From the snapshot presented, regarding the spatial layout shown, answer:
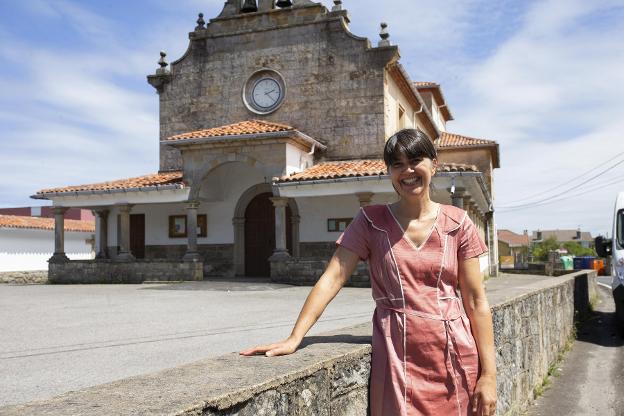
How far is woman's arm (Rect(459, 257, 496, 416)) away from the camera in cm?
256

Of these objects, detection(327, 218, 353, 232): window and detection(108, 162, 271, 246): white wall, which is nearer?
detection(327, 218, 353, 232): window

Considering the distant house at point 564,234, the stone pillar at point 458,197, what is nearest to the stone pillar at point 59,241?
the stone pillar at point 458,197

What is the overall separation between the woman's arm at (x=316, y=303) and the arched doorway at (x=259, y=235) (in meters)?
17.3

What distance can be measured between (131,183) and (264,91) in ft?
18.0

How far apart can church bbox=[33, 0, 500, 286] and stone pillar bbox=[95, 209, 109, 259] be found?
4cm

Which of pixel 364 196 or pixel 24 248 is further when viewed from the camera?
pixel 24 248

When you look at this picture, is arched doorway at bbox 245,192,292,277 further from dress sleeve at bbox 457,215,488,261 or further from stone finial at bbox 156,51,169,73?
dress sleeve at bbox 457,215,488,261

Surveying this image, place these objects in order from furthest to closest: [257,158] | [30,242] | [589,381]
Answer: [30,242]
[257,158]
[589,381]

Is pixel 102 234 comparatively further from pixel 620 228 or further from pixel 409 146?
pixel 409 146

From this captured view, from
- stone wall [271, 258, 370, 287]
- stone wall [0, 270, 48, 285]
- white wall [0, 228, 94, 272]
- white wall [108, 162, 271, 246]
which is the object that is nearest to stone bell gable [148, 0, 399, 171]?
white wall [108, 162, 271, 246]

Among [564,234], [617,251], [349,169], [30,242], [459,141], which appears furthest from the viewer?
[564,234]

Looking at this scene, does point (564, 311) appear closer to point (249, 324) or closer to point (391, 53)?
point (249, 324)

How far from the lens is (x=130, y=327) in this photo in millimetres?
8789

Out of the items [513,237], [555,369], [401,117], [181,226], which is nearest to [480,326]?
[555,369]
